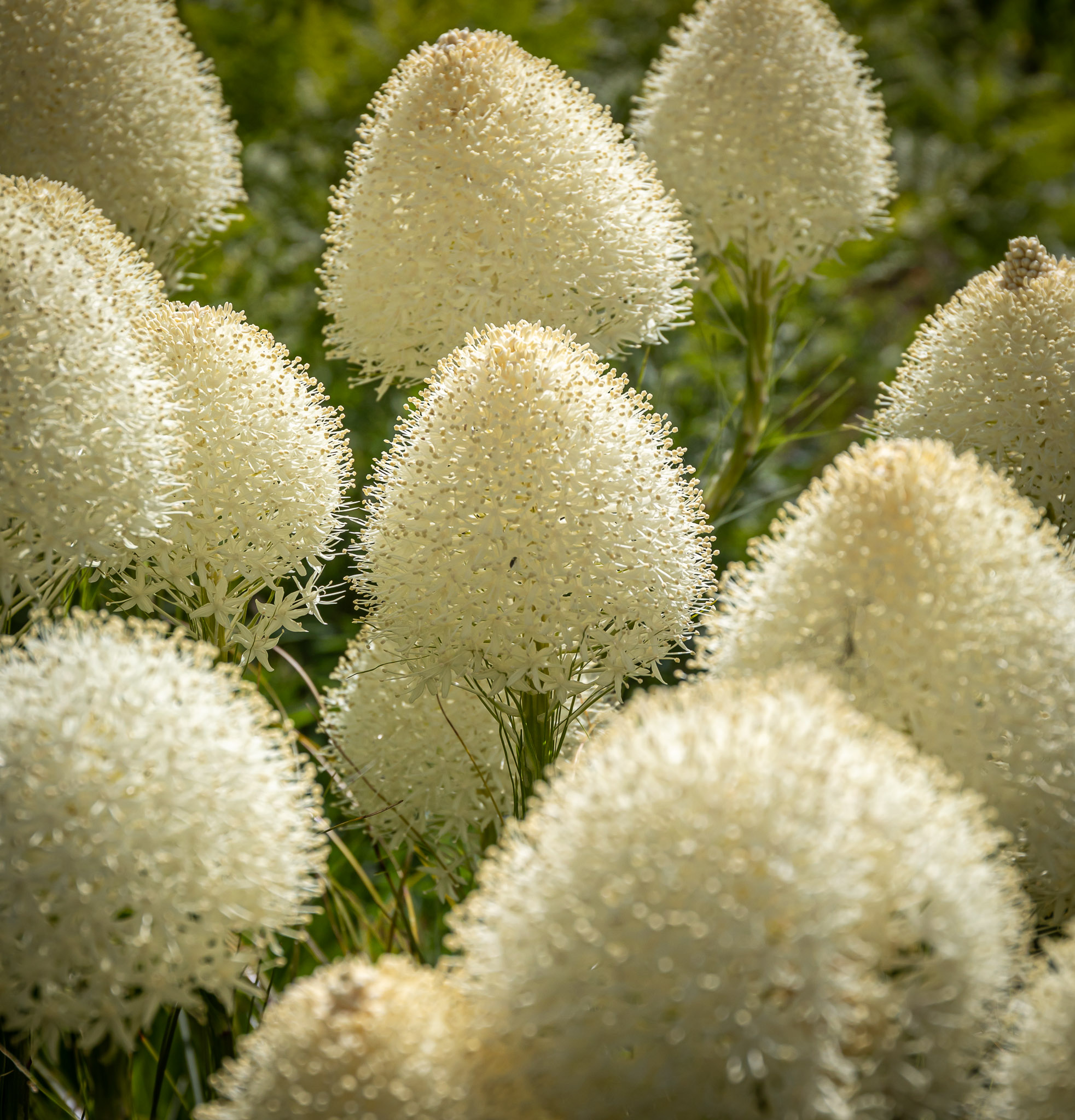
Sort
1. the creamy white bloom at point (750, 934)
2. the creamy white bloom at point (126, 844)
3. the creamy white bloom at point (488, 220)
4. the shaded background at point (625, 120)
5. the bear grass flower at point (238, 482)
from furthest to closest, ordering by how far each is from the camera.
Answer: the shaded background at point (625, 120) < the creamy white bloom at point (488, 220) < the bear grass flower at point (238, 482) < the creamy white bloom at point (126, 844) < the creamy white bloom at point (750, 934)

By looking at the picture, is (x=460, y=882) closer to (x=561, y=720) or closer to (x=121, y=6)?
(x=561, y=720)

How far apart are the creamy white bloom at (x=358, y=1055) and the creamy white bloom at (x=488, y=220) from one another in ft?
3.14

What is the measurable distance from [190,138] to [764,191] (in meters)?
0.96

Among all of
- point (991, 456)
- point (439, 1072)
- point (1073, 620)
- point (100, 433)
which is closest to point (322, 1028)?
point (439, 1072)

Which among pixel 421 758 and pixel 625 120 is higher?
pixel 625 120

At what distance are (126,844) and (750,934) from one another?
49cm

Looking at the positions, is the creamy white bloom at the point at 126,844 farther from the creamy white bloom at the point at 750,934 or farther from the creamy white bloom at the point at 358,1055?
the creamy white bloom at the point at 750,934

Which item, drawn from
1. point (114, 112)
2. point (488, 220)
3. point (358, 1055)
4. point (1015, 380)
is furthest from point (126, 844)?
point (114, 112)

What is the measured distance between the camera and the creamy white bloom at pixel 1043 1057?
84cm

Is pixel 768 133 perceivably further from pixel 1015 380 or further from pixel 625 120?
pixel 625 120

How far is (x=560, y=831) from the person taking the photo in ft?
2.99

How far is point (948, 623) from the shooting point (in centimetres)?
103

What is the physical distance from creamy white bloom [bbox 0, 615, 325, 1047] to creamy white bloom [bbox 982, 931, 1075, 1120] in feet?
1.96

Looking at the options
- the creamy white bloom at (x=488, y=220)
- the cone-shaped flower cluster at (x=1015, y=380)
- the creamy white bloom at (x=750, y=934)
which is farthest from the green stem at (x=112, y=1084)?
the cone-shaped flower cluster at (x=1015, y=380)
